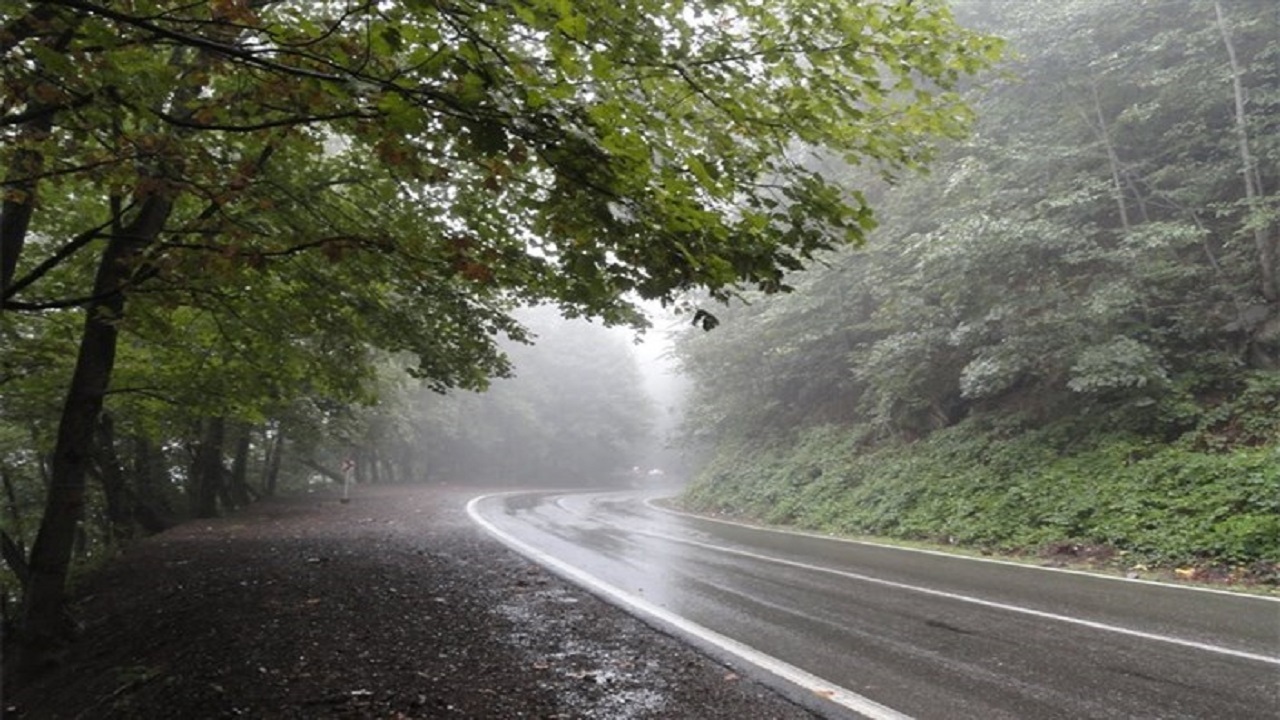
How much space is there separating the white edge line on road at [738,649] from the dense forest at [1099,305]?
7.56 metres

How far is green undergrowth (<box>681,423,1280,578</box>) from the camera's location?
984cm

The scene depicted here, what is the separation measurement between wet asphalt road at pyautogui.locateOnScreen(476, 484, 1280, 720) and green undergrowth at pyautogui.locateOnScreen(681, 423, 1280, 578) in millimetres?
1846

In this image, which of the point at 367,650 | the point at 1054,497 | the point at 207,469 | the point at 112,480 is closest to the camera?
the point at 367,650

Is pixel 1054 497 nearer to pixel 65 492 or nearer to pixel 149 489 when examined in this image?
pixel 65 492

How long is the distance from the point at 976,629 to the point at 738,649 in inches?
94.2

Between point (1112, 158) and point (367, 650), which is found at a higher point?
point (1112, 158)

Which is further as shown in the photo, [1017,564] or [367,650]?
[1017,564]

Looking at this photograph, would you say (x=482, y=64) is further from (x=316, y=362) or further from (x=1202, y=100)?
(x=1202, y=100)

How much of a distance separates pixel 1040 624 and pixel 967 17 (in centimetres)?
1810

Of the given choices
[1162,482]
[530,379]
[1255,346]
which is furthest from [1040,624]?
[530,379]

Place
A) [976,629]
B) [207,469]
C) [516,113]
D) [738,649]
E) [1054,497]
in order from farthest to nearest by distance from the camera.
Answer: [207,469], [1054,497], [976,629], [738,649], [516,113]

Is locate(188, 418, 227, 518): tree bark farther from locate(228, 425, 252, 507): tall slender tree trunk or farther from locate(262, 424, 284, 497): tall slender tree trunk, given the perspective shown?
locate(262, 424, 284, 497): tall slender tree trunk

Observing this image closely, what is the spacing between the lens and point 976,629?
638cm

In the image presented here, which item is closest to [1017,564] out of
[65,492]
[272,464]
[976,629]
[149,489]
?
[976,629]
